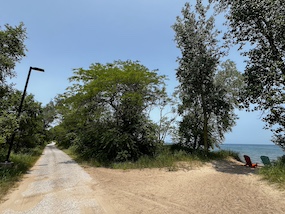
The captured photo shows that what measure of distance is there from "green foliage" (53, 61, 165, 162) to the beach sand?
19.9ft

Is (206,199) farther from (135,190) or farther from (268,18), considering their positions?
(268,18)

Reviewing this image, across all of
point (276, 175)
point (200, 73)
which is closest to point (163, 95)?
point (200, 73)

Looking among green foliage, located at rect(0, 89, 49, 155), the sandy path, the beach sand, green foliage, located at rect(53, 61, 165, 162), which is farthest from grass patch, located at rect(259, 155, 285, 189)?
green foliage, located at rect(0, 89, 49, 155)

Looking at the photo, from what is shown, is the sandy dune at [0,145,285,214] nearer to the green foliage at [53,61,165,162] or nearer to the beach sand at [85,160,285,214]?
the beach sand at [85,160,285,214]

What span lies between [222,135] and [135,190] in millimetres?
14271

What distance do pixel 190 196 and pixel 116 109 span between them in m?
11.2

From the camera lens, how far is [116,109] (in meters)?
16.8

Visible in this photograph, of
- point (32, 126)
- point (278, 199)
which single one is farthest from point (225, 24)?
point (32, 126)

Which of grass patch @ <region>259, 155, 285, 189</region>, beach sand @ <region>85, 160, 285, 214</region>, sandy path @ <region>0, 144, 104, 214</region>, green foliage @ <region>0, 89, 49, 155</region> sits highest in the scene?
green foliage @ <region>0, 89, 49, 155</region>

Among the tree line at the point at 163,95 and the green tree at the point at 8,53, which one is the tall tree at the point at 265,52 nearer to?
the tree line at the point at 163,95

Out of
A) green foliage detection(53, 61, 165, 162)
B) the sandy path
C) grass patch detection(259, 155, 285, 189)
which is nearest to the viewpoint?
the sandy path

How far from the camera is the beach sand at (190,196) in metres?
5.48

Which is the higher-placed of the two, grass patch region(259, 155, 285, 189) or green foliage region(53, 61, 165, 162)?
green foliage region(53, 61, 165, 162)

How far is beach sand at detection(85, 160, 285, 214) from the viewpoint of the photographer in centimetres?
548
